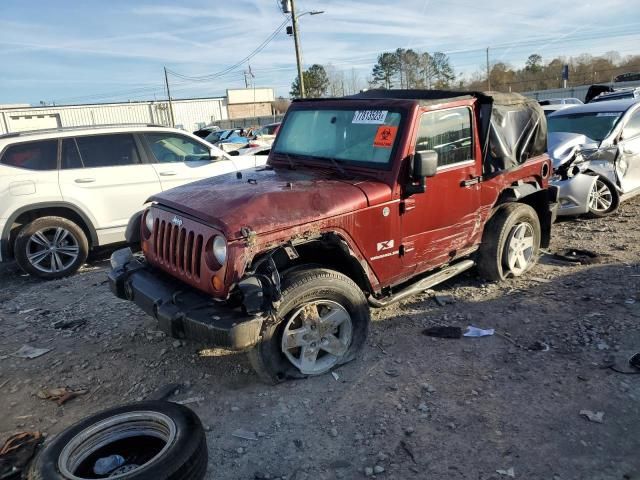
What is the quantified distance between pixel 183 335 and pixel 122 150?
4694mm

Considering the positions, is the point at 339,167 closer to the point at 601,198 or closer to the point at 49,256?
the point at 49,256

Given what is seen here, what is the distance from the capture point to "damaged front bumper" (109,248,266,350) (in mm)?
3152

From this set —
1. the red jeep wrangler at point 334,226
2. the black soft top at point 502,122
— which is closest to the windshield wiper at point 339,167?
the red jeep wrangler at point 334,226

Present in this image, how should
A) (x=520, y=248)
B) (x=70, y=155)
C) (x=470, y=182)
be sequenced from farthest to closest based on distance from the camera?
(x=70, y=155), (x=520, y=248), (x=470, y=182)

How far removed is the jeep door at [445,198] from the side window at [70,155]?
488cm

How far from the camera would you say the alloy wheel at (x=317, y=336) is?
3.63m

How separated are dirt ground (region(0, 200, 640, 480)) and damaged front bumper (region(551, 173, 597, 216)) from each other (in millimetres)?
2193

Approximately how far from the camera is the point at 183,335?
333cm

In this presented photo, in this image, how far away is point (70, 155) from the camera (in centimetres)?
680

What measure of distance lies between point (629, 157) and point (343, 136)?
6035 mm

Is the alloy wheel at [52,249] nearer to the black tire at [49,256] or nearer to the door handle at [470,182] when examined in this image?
the black tire at [49,256]

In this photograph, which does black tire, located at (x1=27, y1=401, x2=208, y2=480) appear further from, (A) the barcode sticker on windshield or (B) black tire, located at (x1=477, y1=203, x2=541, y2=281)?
(B) black tire, located at (x1=477, y1=203, x2=541, y2=281)

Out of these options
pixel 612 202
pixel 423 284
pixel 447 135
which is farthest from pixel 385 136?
pixel 612 202

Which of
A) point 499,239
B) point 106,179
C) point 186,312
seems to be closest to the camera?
point 186,312
